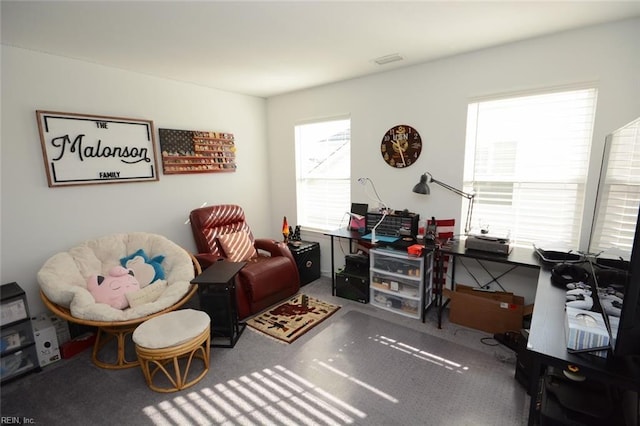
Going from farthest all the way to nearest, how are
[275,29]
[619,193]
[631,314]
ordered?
[275,29] < [619,193] < [631,314]

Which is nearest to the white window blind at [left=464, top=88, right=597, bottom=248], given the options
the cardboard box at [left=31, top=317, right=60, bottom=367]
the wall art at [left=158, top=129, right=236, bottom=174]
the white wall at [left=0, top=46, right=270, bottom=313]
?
the wall art at [left=158, top=129, right=236, bottom=174]

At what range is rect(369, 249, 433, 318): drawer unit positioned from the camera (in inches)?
109

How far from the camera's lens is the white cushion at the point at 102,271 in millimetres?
2096

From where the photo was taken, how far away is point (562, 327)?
1328 mm

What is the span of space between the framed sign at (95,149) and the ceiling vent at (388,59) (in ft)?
7.86

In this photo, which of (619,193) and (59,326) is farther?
(59,326)

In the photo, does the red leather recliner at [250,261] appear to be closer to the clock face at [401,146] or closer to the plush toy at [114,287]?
the plush toy at [114,287]

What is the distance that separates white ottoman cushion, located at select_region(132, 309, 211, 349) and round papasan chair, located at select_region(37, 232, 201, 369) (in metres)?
0.12

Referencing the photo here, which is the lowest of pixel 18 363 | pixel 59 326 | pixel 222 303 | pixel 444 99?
pixel 18 363

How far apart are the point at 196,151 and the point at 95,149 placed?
0.99 meters

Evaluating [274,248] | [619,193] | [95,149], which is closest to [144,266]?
[95,149]

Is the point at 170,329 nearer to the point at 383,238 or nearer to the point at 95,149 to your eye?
the point at 95,149

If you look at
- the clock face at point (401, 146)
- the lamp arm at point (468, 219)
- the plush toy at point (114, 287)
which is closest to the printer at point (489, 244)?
the lamp arm at point (468, 219)

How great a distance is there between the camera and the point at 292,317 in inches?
114
